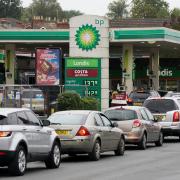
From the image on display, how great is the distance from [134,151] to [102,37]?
18.9 meters

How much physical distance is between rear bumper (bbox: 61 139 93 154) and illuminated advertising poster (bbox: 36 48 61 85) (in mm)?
21886

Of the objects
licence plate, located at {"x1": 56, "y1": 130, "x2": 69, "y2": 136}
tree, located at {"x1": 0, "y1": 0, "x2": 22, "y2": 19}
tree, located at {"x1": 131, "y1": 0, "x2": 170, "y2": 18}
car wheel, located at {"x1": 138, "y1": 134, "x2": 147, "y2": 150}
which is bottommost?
car wheel, located at {"x1": 138, "y1": 134, "x2": 147, "y2": 150}

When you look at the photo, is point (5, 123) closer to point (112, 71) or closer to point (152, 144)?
point (152, 144)

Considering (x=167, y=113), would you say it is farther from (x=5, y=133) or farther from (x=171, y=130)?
(x=5, y=133)

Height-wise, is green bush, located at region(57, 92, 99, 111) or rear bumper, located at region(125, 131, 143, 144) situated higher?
green bush, located at region(57, 92, 99, 111)

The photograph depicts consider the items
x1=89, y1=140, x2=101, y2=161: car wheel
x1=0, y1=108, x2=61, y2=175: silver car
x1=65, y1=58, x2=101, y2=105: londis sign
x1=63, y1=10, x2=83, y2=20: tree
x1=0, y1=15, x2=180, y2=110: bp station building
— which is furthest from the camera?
x1=63, y1=10, x2=83, y2=20: tree

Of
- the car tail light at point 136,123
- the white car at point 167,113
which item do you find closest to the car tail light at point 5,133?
the car tail light at point 136,123

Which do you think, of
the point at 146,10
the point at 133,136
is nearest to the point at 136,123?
the point at 133,136

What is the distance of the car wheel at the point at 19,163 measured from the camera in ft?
55.5

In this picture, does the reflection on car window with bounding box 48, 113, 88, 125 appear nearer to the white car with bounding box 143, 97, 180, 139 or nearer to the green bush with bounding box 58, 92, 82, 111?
the white car with bounding box 143, 97, 180, 139

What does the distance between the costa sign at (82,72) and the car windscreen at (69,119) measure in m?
19.1

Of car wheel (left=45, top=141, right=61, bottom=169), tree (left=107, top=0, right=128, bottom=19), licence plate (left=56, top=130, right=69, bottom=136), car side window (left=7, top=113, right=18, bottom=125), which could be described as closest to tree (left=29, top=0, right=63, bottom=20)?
tree (left=107, top=0, right=128, bottom=19)

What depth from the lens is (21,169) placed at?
17.3 m

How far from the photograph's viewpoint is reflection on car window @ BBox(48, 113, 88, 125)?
21.6 meters
